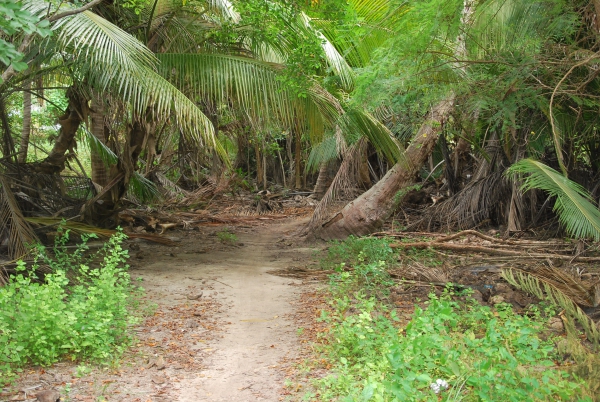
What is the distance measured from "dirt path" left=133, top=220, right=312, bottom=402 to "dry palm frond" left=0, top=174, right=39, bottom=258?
137 cm

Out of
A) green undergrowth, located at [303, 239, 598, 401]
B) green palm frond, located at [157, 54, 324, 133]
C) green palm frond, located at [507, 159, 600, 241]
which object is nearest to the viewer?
green undergrowth, located at [303, 239, 598, 401]

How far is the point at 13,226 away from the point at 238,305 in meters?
2.55

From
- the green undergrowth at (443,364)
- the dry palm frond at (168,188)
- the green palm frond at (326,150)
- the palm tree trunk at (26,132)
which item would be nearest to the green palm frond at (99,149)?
the palm tree trunk at (26,132)

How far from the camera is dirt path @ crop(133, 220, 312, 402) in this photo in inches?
166

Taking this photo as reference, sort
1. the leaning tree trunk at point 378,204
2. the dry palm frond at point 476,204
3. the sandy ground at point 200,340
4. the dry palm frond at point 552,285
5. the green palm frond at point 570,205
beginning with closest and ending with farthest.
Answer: the sandy ground at point 200,340
the dry palm frond at point 552,285
the green palm frond at point 570,205
the dry palm frond at point 476,204
the leaning tree trunk at point 378,204

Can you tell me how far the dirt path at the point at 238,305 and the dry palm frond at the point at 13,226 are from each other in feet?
4.48

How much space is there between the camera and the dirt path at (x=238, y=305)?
422cm

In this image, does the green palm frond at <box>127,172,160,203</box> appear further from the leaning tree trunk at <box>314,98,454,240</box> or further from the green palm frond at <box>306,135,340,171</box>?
the green palm frond at <box>306,135,340,171</box>

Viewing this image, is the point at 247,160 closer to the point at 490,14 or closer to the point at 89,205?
the point at 89,205

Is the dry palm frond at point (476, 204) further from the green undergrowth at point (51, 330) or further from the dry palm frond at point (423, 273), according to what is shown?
the green undergrowth at point (51, 330)

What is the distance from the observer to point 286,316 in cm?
597

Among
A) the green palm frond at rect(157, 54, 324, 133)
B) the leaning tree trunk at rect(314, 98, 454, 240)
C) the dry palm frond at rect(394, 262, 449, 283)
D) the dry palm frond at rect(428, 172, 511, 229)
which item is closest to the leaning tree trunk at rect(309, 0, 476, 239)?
the leaning tree trunk at rect(314, 98, 454, 240)

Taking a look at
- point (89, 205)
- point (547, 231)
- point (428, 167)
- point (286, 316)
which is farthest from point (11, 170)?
point (428, 167)

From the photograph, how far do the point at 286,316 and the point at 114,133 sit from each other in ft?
16.6
